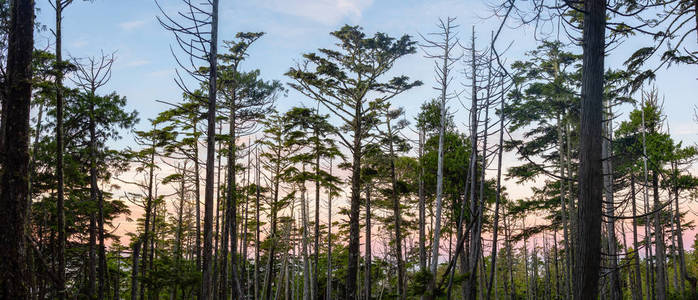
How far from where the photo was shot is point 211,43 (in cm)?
720

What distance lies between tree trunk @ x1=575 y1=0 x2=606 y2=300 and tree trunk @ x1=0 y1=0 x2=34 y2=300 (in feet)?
26.6

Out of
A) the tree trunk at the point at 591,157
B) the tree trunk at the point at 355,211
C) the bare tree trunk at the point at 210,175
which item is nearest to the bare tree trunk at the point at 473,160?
the tree trunk at the point at 591,157

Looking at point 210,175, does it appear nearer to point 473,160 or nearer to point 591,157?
point 473,160

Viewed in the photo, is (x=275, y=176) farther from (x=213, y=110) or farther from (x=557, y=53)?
(x=557, y=53)

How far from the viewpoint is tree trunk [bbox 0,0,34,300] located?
5.86m

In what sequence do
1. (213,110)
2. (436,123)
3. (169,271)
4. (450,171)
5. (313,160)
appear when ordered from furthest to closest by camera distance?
(313,160)
(169,271)
(436,123)
(450,171)
(213,110)

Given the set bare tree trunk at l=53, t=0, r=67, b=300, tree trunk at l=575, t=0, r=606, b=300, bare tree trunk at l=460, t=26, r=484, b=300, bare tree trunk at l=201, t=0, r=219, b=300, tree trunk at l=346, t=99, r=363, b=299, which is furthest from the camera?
tree trunk at l=346, t=99, r=363, b=299

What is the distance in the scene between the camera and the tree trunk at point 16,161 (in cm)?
586

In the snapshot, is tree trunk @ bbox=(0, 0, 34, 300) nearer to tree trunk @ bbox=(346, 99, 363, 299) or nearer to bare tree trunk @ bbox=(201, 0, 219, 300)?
bare tree trunk @ bbox=(201, 0, 219, 300)

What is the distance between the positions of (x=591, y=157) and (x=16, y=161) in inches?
335

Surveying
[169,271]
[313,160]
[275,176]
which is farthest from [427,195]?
[169,271]

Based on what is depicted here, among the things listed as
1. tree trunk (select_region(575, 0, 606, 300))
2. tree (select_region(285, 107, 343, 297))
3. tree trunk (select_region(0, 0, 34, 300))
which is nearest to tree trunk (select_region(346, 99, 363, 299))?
tree (select_region(285, 107, 343, 297))

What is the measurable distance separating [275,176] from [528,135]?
13797 millimetres

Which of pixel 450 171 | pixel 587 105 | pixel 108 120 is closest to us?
pixel 587 105
